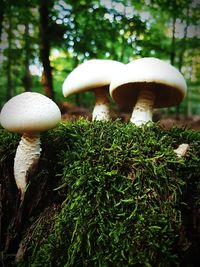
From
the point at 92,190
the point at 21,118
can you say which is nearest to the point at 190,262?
the point at 92,190

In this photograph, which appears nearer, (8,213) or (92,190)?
(92,190)

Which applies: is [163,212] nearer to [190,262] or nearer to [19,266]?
[190,262]

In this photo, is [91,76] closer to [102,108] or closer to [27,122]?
[102,108]

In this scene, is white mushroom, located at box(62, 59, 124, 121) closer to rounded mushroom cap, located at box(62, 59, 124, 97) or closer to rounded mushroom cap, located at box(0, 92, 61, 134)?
rounded mushroom cap, located at box(62, 59, 124, 97)

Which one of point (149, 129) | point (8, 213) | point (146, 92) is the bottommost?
point (8, 213)

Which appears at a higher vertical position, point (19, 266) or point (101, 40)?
point (101, 40)

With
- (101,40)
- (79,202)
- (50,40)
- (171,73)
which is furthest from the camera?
(101,40)

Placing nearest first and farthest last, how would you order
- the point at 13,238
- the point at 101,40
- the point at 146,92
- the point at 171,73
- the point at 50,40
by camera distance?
the point at 13,238
the point at 171,73
the point at 146,92
the point at 50,40
the point at 101,40

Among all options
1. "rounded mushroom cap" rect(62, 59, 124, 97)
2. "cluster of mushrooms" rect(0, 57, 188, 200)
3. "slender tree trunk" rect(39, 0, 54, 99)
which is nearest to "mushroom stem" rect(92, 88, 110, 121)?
"cluster of mushrooms" rect(0, 57, 188, 200)
